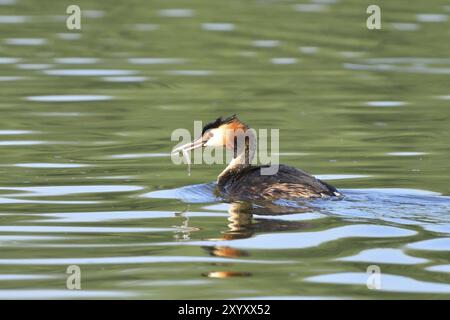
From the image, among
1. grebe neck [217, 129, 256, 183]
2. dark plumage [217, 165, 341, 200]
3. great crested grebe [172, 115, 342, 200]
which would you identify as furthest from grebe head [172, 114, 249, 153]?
dark plumage [217, 165, 341, 200]

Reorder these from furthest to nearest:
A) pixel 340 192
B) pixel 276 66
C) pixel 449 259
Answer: pixel 276 66
pixel 340 192
pixel 449 259

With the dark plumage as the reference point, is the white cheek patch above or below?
above

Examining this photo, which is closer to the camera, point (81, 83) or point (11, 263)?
point (11, 263)

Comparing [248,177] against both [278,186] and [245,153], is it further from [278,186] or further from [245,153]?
[245,153]

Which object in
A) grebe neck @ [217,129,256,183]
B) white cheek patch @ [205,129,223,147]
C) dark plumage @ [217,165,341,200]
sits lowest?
dark plumage @ [217,165,341,200]

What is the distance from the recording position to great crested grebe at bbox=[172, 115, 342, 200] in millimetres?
11852

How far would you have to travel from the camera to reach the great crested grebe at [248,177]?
11852 millimetres

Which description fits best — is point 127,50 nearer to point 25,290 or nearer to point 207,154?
point 207,154

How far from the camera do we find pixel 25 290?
9.02 metres

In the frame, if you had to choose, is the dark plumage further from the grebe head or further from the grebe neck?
the grebe head

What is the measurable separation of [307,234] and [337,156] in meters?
4.12

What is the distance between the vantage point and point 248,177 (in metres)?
12.4
